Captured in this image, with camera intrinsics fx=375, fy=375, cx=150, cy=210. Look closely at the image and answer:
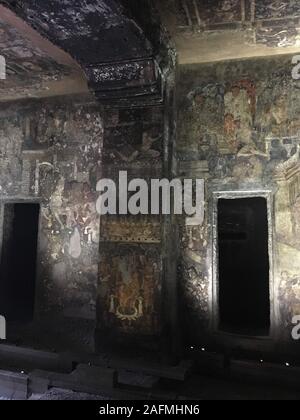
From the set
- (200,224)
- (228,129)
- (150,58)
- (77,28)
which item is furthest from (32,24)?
(200,224)

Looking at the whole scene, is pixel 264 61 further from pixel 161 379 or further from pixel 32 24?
pixel 161 379

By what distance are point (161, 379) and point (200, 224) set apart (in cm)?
202

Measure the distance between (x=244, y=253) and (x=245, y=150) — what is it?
3.01 meters

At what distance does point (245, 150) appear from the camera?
16.6ft

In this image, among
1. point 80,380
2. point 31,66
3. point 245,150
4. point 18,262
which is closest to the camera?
point 80,380

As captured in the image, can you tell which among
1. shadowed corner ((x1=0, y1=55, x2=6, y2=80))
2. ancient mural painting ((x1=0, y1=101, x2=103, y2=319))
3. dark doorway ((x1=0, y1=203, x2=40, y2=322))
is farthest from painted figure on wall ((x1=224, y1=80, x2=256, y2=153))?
dark doorway ((x1=0, y1=203, x2=40, y2=322))

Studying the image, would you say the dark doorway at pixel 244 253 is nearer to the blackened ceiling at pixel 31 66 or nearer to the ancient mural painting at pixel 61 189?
the ancient mural painting at pixel 61 189

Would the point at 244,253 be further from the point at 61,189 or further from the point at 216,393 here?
the point at 216,393

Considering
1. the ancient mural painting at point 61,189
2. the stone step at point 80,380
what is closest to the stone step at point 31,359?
the stone step at point 80,380

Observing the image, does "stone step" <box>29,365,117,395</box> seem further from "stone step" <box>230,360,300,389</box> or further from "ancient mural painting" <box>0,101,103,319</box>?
"ancient mural painting" <box>0,101,103,319</box>

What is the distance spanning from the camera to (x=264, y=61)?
5.10 meters

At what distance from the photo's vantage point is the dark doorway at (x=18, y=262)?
6.78 meters

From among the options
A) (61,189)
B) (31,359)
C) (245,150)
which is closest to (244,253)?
(245,150)

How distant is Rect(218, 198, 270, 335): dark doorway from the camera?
7352 mm
